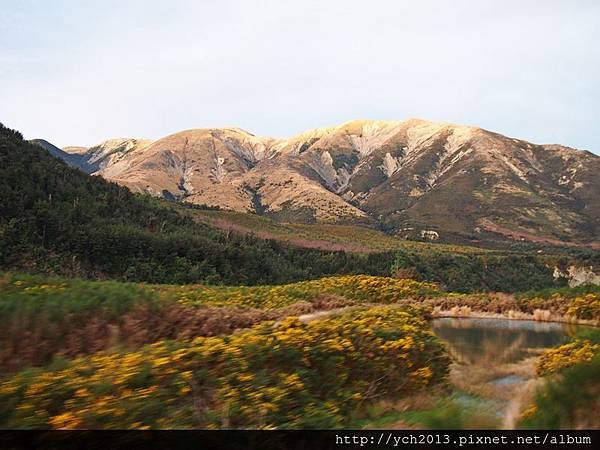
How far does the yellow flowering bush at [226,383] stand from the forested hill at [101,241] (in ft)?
98.4

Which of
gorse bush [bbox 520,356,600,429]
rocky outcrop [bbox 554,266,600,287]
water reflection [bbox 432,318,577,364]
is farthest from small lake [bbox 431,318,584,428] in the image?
rocky outcrop [bbox 554,266,600,287]

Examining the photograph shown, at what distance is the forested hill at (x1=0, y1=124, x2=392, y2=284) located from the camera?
3856 cm

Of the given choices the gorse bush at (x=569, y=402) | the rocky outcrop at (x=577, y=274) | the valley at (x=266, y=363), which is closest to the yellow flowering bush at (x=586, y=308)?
the valley at (x=266, y=363)

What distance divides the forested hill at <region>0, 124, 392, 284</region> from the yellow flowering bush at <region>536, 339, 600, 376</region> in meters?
31.9

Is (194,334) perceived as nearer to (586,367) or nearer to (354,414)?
(354,414)

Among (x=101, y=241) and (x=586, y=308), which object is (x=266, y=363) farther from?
(x=101, y=241)

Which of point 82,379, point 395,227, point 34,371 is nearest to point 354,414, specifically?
point 82,379

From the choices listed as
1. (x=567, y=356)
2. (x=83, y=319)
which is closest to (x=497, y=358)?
(x=567, y=356)

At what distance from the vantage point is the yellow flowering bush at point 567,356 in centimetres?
942

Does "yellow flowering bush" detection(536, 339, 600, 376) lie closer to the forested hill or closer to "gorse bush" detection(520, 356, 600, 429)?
"gorse bush" detection(520, 356, 600, 429)

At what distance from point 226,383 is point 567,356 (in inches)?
281

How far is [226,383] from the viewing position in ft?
Result: 23.3

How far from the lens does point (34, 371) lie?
6852mm

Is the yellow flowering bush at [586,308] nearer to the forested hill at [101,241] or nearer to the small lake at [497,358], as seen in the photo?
the small lake at [497,358]
